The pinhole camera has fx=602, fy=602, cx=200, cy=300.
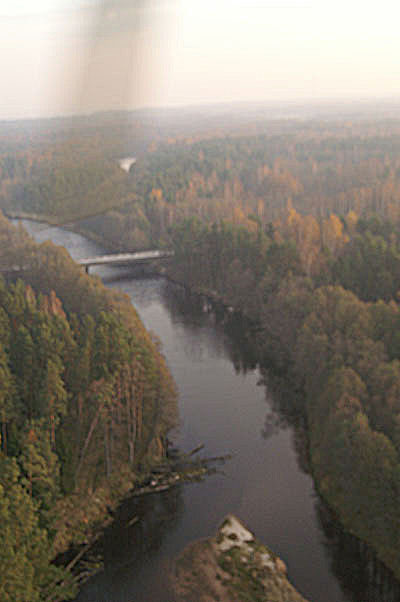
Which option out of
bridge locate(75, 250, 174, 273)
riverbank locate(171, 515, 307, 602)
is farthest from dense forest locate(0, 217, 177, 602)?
bridge locate(75, 250, 174, 273)

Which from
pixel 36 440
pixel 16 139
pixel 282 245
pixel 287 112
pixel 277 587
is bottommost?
pixel 277 587

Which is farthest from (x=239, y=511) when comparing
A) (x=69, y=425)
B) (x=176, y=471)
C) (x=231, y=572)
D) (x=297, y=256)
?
(x=297, y=256)

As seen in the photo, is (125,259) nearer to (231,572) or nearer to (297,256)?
(297,256)

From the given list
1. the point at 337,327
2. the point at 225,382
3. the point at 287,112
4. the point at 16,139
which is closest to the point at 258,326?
the point at 225,382

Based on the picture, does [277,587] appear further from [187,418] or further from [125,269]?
[125,269]

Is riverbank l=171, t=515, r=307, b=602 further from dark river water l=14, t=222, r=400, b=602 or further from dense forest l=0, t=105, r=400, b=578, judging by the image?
dense forest l=0, t=105, r=400, b=578

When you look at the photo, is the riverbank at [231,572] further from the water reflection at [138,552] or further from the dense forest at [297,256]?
the dense forest at [297,256]
